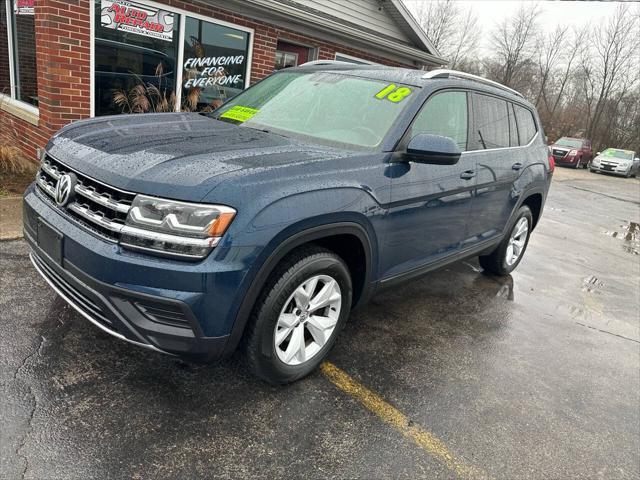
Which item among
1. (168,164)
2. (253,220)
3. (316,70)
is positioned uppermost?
(316,70)

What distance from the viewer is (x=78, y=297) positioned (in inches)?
91.7

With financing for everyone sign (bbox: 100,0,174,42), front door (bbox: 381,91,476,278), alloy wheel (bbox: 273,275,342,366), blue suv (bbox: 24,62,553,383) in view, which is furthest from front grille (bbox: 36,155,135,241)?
financing for everyone sign (bbox: 100,0,174,42)

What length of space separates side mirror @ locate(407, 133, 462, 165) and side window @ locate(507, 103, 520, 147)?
185 centimetres

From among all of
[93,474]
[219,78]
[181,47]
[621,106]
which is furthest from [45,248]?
[621,106]

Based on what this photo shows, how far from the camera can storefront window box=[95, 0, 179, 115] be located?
20.2ft

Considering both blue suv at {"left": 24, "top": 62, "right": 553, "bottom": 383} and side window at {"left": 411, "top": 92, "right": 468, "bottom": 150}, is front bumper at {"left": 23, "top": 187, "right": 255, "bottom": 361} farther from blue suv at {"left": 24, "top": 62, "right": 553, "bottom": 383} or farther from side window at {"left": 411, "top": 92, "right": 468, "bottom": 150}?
side window at {"left": 411, "top": 92, "right": 468, "bottom": 150}

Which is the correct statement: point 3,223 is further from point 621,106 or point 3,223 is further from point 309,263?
point 621,106

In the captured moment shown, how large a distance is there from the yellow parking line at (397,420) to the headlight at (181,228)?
1.34 m

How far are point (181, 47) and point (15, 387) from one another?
5772 mm

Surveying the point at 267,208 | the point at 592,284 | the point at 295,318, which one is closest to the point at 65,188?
the point at 267,208

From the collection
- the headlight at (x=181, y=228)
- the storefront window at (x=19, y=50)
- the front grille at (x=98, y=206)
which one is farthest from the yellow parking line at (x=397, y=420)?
the storefront window at (x=19, y=50)

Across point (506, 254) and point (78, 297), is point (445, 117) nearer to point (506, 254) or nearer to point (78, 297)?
point (506, 254)

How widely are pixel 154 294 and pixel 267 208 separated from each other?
24.4 inches

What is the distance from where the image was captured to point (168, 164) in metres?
2.22
